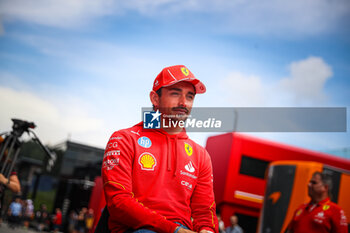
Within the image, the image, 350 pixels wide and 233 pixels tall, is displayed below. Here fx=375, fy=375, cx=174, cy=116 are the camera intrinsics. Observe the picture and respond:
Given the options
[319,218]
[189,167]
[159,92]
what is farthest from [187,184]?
[319,218]

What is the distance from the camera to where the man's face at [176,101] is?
1.88 m

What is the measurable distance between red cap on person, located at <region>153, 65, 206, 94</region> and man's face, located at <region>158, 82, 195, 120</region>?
36 mm

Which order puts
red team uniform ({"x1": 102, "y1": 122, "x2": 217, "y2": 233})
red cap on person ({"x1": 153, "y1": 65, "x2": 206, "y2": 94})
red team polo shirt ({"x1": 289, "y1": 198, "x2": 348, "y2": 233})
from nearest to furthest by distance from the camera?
red team uniform ({"x1": 102, "y1": 122, "x2": 217, "y2": 233})
red cap on person ({"x1": 153, "y1": 65, "x2": 206, "y2": 94})
red team polo shirt ({"x1": 289, "y1": 198, "x2": 348, "y2": 233})

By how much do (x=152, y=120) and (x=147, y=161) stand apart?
0.26m

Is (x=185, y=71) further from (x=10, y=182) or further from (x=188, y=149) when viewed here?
(x=10, y=182)

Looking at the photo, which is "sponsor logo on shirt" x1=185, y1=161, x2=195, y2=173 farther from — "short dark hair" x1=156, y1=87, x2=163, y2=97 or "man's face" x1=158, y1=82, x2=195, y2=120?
"short dark hair" x1=156, y1=87, x2=163, y2=97

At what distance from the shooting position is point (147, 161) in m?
1.79

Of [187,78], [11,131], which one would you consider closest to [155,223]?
[187,78]

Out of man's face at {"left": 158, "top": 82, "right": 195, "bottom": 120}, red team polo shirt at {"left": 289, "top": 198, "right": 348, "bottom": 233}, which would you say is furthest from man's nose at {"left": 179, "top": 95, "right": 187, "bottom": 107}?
red team polo shirt at {"left": 289, "top": 198, "right": 348, "bottom": 233}

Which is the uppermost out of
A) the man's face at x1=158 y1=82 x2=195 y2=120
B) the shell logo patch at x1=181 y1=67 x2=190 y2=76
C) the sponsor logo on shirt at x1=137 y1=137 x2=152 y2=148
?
the shell logo patch at x1=181 y1=67 x2=190 y2=76

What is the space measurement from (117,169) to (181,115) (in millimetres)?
432

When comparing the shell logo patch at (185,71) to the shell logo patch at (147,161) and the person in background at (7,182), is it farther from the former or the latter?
the person in background at (7,182)

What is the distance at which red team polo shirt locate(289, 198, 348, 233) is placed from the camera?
351 centimetres

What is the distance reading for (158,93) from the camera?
1.96m
